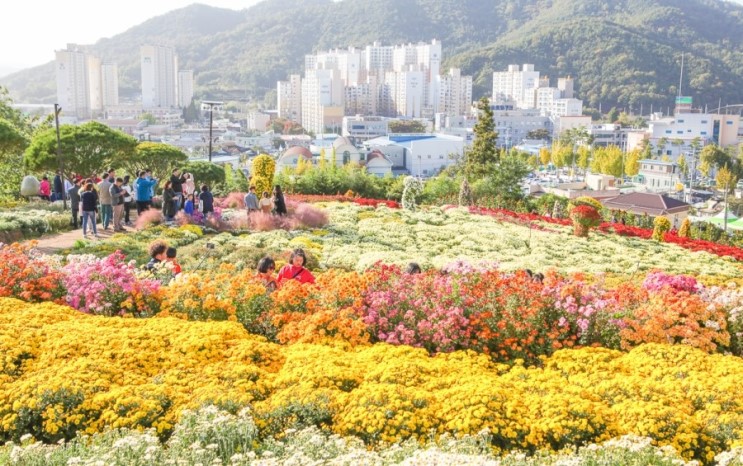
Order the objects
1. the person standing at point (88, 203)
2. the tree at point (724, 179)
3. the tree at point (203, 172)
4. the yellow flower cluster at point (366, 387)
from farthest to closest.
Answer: the tree at point (724, 179) < the tree at point (203, 172) < the person standing at point (88, 203) < the yellow flower cluster at point (366, 387)

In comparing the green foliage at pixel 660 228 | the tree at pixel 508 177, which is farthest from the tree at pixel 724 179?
the green foliage at pixel 660 228

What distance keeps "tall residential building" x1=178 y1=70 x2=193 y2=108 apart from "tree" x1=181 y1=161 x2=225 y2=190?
172 meters

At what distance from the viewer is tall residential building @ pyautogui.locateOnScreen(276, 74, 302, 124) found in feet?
566

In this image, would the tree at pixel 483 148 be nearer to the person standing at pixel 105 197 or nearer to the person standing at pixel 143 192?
the person standing at pixel 143 192

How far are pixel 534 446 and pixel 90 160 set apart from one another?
20.7 meters

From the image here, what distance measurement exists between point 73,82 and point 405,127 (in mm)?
93937

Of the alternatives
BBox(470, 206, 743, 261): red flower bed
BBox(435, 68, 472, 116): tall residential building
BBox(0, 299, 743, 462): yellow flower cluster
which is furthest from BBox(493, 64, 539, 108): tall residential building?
BBox(0, 299, 743, 462): yellow flower cluster

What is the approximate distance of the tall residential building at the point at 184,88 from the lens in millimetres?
193450

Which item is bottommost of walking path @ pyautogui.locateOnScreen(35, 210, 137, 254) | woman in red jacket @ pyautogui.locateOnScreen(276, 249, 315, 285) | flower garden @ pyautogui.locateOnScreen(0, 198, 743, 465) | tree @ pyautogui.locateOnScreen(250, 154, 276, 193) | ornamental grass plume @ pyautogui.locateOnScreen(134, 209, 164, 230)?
walking path @ pyautogui.locateOnScreen(35, 210, 137, 254)

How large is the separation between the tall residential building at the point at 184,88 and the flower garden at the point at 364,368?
19155 centimetres

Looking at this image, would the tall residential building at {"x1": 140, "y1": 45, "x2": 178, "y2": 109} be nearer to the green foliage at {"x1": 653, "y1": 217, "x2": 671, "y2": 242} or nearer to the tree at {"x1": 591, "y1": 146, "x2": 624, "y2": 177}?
the tree at {"x1": 591, "y1": 146, "x2": 624, "y2": 177}

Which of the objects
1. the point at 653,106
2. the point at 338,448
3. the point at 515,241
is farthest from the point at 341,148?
the point at 653,106

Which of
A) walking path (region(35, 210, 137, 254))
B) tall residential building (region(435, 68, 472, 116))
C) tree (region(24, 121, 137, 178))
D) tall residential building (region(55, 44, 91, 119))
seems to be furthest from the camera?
tall residential building (region(55, 44, 91, 119))

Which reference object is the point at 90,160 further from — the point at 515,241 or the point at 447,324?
the point at 447,324
